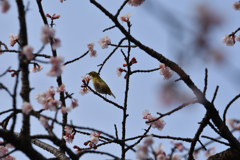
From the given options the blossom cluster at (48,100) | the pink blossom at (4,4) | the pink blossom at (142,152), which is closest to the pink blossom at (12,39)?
the blossom cluster at (48,100)

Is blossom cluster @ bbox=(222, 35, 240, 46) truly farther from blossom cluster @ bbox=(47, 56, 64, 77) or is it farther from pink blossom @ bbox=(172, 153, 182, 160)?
blossom cluster @ bbox=(47, 56, 64, 77)

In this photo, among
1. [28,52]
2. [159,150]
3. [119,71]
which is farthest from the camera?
[119,71]

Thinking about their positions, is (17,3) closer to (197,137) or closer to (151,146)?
(151,146)

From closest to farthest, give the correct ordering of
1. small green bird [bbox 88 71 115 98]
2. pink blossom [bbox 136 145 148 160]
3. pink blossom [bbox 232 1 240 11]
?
pink blossom [bbox 136 145 148 160] < pink blossom [bbox 232 1 240 11] < small green bird [bbox 88 71 115 98]

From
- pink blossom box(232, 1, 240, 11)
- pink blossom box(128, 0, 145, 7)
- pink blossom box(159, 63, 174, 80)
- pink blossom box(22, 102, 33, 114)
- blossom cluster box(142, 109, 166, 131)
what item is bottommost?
pink blossom box(22, 102, 33, 114)

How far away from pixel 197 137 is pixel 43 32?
1.90 metres

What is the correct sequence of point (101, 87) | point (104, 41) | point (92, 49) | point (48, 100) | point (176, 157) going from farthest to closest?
point (101, 87) → point (92, 49) → point (104, 41) → point (48, 100) → point (176, 157)

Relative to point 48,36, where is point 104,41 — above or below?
above

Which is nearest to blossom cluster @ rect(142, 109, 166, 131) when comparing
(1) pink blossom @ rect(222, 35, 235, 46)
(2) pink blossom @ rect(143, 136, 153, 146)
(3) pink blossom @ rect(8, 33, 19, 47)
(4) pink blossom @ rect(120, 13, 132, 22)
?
(4) pink blossom @ rect(120, 13, 132, 22)

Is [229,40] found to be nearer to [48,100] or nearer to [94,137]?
[94,137]

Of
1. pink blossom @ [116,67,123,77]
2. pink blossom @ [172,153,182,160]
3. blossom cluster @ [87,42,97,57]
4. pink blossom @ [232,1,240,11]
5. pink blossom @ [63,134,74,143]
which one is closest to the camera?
pink blossom @ [172,153,182,160]

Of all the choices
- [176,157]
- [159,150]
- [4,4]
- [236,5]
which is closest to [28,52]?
[4,4]

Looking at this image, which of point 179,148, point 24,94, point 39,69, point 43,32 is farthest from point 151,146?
point 39,69

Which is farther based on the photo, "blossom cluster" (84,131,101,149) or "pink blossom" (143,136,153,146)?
"blossom cluster" (84,131,101,149)
